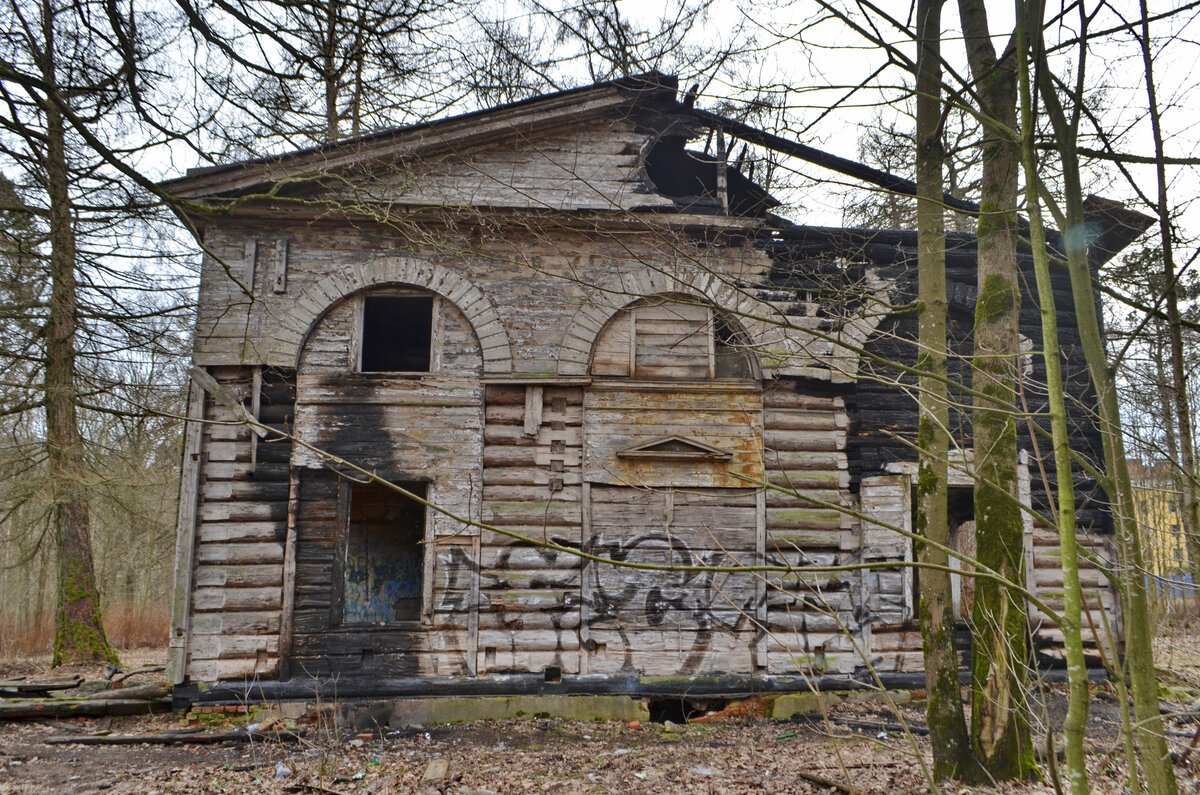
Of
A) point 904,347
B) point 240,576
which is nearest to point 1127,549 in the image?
point 904,347

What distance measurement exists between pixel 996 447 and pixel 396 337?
981cm

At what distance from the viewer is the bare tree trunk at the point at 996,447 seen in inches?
233

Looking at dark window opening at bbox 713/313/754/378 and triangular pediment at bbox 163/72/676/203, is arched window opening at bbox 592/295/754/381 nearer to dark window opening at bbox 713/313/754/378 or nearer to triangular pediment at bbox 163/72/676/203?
dark window opening at bbox 713/313/754/378

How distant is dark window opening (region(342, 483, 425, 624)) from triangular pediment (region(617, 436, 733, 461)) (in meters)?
3.49

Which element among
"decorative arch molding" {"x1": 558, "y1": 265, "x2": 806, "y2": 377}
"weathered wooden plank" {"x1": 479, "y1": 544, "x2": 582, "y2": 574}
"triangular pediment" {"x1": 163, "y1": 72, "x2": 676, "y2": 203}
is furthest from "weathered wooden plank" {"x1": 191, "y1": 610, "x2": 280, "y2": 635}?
"triangular pediment" {"x1": 163, "y1": 72, "x2": 676, "y2": 203}

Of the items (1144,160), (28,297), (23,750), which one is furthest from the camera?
(28,297)

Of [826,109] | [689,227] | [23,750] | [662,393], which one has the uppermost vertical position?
[689,227]

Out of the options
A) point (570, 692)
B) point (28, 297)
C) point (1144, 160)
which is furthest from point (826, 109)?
point (28, 297)

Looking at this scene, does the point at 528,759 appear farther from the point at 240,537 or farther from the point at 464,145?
the point at 464,145

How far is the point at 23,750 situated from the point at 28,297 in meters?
6.93

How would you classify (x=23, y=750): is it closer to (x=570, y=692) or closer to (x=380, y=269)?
(x=570, y=692)

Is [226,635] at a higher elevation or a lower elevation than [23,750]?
higher

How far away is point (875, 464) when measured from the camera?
10.4 meters

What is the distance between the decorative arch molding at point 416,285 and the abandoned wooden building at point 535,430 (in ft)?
0.09
